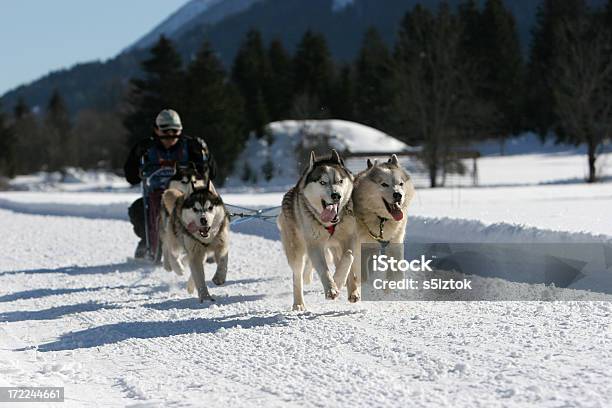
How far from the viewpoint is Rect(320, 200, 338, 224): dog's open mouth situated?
5512 mm

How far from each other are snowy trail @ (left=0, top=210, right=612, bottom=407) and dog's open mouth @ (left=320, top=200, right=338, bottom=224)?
0.71 m

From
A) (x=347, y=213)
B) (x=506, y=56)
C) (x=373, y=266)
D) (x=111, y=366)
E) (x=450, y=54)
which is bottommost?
(x=111, y=366)

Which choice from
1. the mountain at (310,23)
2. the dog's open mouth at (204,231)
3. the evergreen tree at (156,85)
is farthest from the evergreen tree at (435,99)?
the mountain at (310,23)

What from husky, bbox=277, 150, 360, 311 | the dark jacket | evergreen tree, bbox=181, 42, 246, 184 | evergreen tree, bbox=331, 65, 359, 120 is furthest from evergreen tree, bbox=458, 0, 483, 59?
husky, bbox=277, 150, 360, 311

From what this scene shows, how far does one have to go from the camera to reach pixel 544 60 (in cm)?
5553

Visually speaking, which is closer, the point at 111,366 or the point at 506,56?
the point at 111,366

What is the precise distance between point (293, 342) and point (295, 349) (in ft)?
0.66

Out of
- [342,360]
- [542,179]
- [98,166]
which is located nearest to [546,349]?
[342,360]

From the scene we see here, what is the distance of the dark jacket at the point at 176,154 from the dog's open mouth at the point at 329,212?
3444 mm

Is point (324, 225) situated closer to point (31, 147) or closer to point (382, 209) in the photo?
point (382, 209)

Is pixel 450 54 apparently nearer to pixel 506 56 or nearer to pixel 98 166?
pixel 506 56

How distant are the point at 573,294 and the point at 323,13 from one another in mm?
163809

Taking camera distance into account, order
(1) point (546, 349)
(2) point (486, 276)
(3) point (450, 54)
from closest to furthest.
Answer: (1) point (546, 349) < (2) point (486, 276) < (3) point (450, 54)

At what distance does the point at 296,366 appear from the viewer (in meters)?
4.22
